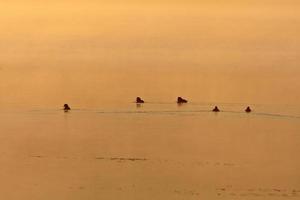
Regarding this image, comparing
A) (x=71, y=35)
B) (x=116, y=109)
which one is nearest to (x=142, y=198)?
(x=116, y=109)

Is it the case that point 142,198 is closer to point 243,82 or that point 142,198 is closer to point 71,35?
point 243,82

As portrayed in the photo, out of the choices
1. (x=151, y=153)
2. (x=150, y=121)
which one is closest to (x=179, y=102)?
(x=150, y=121)

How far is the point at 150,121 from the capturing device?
18.2 m

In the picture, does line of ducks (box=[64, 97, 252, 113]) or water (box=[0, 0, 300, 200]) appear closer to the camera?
water (box=[0, 0, 300, 200])

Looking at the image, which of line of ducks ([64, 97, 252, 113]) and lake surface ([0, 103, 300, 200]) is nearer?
lake surface ([0, 103, 300, 200])

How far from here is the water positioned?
13.8 m

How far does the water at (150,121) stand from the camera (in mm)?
13820

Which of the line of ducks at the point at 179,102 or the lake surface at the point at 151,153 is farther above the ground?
the line of ducks at the point at 179,102

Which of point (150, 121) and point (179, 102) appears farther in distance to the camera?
point (179, 102)

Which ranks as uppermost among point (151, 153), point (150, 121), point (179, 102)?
point (179, 102)

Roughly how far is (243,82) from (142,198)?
11414 millimetres

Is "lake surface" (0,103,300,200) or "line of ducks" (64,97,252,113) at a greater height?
"line of ducks" (64,97,252,113)

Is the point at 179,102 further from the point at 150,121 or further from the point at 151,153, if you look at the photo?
the point at 151,153

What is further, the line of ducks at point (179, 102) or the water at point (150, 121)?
the line of ducks at point (179, 102)
